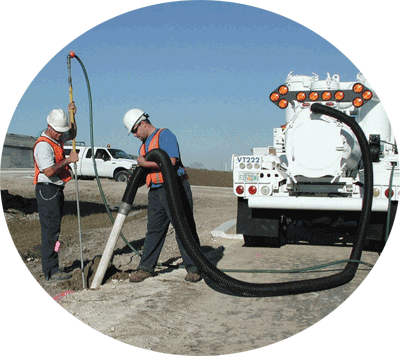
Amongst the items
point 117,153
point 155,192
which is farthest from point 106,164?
point 155,192

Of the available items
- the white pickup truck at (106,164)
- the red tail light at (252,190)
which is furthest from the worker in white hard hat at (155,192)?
the white pickup truck at (106,164)

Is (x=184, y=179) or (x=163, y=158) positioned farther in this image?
(x=184, y=179)

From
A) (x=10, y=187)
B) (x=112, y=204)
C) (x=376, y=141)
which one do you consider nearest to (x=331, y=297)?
(x=376, y=141)

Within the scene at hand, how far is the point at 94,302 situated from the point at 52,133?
239cm

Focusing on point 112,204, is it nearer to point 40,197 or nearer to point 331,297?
point 40,197

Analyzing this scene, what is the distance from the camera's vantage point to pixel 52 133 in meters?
6.51

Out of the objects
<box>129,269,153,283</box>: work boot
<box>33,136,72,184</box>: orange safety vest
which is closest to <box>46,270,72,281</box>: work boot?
<box>129,269,153,283</box>: work boot

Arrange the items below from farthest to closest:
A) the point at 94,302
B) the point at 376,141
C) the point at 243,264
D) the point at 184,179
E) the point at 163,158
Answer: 1. the point at 376,141
2. the point at 243,264
3. the point at 184,179
4. the point at 163,158
5. the point at 94,302

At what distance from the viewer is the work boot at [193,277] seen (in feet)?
19.9

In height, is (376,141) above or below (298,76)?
below

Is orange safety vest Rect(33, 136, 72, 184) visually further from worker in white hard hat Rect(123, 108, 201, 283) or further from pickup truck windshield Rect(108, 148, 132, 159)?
pickup truck windshield Rect(108, 148, 132, 159)

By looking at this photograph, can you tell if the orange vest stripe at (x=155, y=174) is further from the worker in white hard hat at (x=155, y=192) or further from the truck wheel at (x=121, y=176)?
the truck wheel at (x=121, y=176)

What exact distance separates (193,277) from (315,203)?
2.41 meters

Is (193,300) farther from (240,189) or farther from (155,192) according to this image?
(240,189)
